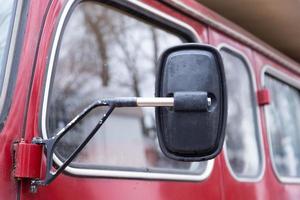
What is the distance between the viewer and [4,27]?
179cm

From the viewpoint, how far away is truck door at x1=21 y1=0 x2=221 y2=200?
1.75 metres

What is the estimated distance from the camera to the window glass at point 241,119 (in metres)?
2.81

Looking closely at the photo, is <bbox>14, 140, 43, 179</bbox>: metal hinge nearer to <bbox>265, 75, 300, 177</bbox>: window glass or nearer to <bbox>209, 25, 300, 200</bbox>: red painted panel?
<bbox>209, 25, 300, 200</bbox>: red painted panel

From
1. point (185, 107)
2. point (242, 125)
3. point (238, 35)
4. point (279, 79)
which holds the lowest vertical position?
point (185, 107)

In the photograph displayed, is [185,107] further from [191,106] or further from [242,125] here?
[242,125]

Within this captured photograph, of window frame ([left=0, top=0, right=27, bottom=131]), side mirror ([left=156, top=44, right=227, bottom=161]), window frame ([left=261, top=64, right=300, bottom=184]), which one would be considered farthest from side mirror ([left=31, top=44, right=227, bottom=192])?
window frame ([left=261, top=64, right=300, bottom=184])

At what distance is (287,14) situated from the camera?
347 cm

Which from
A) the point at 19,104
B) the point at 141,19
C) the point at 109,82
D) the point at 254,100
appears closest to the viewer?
the point at 19,104

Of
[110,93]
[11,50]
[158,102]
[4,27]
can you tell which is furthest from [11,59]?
[110,93]

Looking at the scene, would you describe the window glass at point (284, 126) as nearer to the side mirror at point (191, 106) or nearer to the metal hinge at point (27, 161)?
the side mirror at point (191, 106)

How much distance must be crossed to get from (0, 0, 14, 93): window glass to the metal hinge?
0.73ft

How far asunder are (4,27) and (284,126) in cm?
224

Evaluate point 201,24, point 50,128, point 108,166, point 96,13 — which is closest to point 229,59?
point 201,24

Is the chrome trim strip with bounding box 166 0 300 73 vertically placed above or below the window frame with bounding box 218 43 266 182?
above
